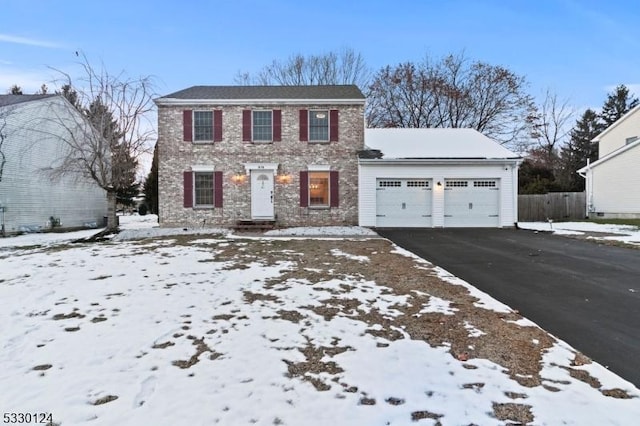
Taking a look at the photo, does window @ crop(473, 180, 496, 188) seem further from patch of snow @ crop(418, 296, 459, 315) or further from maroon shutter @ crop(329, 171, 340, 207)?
patch of snow @ crop(418, 296, 459, 315)

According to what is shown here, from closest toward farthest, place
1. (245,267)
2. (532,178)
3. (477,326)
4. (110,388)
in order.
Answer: (110,388)
(477,326)
(245,267)
(532,178)

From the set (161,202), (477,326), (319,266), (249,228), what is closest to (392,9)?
(249,228)

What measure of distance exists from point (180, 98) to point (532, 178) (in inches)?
940

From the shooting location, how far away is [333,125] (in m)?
15.7

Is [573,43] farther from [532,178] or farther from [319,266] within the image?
[319,266]

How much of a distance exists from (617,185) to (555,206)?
2.95m

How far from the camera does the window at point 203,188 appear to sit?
51.5 ft

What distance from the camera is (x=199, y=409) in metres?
2.30

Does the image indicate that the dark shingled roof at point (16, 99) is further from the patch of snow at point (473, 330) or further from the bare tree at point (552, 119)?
the bare tree at point (552, 119)

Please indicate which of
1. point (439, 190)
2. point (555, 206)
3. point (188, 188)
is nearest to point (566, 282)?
point (439, 190)

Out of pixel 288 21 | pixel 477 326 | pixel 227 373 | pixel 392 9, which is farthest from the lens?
pixel 288 21

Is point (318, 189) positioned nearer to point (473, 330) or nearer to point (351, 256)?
point (351, 256)

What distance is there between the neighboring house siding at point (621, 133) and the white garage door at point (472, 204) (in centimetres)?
1305

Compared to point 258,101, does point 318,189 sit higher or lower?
lower
